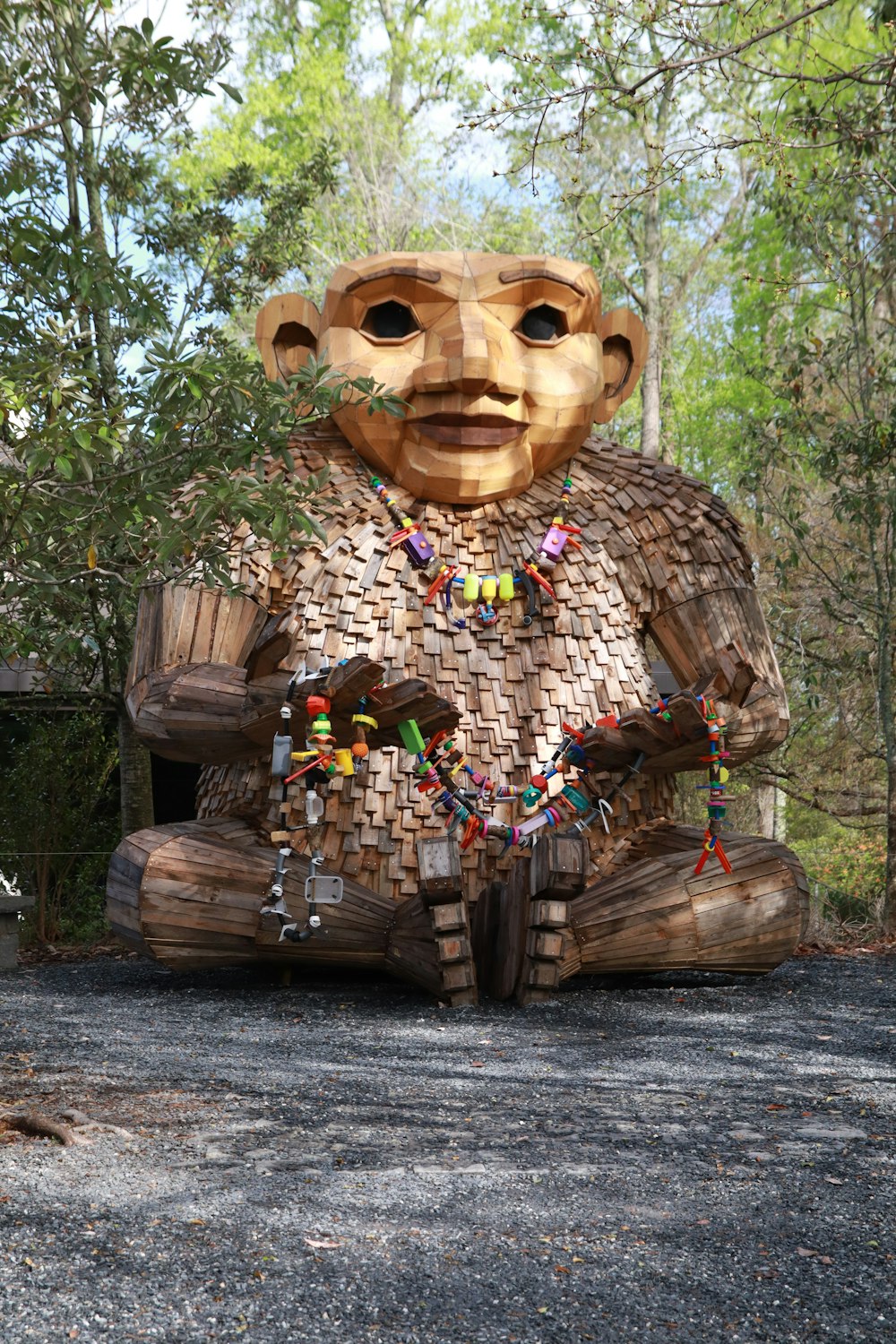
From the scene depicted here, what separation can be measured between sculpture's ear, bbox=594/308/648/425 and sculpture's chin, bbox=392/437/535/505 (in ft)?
1.75

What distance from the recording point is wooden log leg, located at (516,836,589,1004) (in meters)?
3.81

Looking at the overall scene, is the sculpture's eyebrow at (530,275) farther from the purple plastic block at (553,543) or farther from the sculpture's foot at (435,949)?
the sculpture's foot at (435,949)

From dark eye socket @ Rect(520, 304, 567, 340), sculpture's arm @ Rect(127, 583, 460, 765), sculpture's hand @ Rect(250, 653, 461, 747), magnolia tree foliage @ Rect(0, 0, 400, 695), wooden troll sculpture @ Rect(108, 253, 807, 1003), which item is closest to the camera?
magnolia tree foliage @ Rect(0, 0, 400, 695)

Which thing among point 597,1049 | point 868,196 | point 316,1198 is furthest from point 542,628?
point 868,196

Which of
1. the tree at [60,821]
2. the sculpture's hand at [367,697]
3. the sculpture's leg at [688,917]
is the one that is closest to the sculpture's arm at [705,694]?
the sculpture's leg at [688,917]

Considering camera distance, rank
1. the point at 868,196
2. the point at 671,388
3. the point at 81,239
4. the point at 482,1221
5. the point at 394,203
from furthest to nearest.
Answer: the point at 671,388, the point at 394,203, the point at 868,196, the point at 81,239, the point at 482,1221

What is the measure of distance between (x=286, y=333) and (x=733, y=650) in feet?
6.61

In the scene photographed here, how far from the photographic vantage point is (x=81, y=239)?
3.01 m

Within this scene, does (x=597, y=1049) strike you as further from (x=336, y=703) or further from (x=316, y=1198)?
(x=316, y=1198)

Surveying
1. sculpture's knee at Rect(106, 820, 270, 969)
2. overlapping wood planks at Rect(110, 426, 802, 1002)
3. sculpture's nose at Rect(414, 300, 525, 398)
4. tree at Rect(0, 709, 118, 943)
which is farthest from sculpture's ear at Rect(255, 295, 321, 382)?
tree at Rect(0, 709, 118, 943)

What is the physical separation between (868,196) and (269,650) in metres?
4.15

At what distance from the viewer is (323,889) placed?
3867 millimetres

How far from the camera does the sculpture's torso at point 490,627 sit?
4.35 meters

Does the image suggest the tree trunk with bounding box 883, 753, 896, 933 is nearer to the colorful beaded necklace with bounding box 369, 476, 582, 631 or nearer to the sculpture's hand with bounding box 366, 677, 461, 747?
the colorful beaded necklace with bounding box 369, 476, 582, 631
